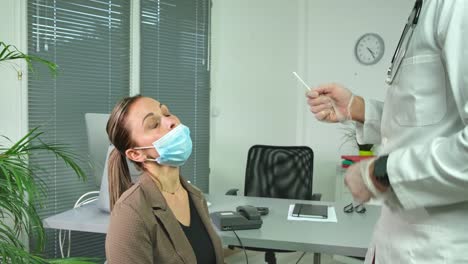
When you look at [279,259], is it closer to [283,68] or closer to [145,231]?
[283,68]

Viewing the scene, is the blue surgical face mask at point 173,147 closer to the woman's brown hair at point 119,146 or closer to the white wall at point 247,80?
the woman's brown hair at point 119,146

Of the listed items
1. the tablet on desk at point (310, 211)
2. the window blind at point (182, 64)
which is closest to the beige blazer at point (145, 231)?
the tablet on desk at point (310, 211)

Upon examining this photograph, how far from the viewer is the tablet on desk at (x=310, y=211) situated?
2.08m

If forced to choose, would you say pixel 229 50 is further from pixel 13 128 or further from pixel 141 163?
pixel 141 163

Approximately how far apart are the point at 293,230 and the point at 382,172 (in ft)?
3.66

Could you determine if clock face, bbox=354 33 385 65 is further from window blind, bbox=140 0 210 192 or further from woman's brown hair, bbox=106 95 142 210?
woman's brown hair, bbox=106 95 142 210

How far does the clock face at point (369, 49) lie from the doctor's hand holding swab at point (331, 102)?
10.2 feet

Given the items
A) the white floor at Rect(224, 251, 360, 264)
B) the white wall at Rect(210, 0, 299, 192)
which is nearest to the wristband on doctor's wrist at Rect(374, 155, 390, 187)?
the white floor at Rect(224, 251, 360, 264)

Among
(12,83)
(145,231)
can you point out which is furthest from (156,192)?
(12,83)

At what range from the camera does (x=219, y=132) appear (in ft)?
13.1

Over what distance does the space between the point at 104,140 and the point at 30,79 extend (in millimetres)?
965

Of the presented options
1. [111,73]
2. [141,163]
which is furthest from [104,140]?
[111,73]

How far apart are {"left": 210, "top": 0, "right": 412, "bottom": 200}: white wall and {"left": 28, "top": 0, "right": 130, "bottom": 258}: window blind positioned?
106 centimetres

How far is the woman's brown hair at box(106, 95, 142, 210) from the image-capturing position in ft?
5.07
